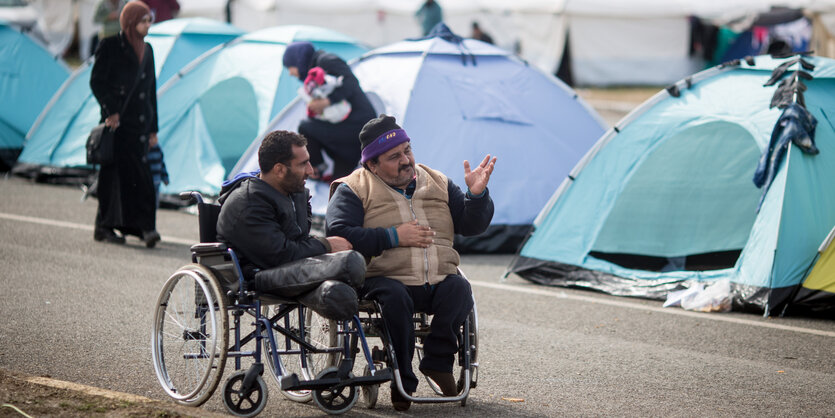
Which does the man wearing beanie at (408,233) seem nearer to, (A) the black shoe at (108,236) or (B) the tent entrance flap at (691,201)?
(B) the tent entrance flap at (691,201)

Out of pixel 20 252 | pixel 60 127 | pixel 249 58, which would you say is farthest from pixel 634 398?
pixel 60 127

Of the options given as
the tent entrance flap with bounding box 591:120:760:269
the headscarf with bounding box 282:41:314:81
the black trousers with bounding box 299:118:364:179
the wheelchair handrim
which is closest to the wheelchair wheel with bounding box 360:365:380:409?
the wheelchair handrim

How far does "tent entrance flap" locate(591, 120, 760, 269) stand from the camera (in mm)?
8977

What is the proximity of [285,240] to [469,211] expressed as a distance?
37.9 inches

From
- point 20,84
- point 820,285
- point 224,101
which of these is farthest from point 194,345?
point 20,84

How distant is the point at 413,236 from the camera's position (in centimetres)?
502

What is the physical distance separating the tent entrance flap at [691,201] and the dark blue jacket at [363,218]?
149 inches

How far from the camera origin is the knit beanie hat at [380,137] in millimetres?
5207

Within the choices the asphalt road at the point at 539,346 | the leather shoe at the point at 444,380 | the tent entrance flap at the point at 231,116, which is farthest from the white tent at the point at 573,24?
the leather shoe at the point at 444,380

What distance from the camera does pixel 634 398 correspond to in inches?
211

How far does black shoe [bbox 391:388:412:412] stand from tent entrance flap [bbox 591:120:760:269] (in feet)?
14.0

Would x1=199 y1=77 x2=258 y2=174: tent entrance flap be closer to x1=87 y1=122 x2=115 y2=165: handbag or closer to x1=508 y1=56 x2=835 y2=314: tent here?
x1=87 y1=122 x2=115 y2=165: handbag

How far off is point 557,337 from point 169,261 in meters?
3.70

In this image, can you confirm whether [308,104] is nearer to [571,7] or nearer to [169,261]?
[169,261]
